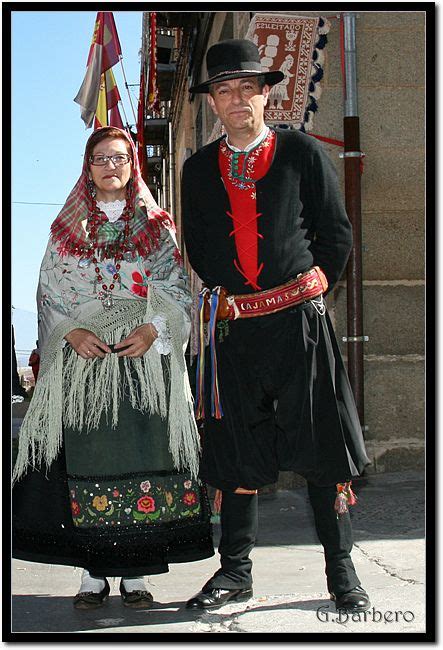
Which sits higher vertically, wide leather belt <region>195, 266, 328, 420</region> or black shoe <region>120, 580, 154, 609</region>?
wide leather belt <region>195, 266, 328, 420</region>

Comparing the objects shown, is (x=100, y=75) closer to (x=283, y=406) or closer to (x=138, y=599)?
(x=283, y=406)

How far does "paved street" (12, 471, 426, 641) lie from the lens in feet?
10.3

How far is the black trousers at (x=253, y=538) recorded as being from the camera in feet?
10.6

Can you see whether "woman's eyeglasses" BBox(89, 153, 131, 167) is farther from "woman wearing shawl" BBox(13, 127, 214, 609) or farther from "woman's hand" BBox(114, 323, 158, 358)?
"woman's hand" BBox(114, 323, 158, 358)

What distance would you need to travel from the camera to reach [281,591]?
141 inches

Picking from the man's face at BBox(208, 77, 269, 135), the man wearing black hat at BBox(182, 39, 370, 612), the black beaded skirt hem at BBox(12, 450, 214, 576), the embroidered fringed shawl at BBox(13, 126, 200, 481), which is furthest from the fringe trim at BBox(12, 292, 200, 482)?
the man's face at BBox(208, 77, 269, 135)

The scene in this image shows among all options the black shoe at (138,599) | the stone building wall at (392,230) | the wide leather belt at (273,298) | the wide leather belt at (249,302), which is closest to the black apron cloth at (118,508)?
the black shoe at (138,599)

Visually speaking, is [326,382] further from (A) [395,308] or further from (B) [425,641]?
(A) [395,308]

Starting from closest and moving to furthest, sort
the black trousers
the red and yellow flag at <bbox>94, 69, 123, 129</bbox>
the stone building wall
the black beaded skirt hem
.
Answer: the black trousers → the black beaded skirt hem → the red and yellow flag at <bbox>94, 69, 123, 129</bbox> → the stone building wall

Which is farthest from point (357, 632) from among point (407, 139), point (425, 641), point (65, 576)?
point (407, 139)

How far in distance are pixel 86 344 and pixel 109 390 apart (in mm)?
210

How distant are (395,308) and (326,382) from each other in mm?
3217

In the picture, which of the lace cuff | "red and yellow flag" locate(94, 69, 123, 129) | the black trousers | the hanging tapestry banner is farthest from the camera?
the hanging tapestry banner

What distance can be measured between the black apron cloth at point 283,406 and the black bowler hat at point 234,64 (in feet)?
Answer: 2.97
